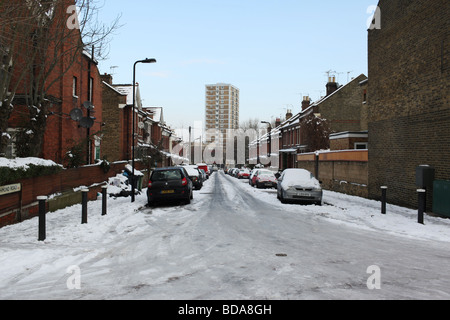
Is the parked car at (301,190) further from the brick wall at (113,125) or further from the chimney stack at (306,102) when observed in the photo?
the chimney stack at (306,102)

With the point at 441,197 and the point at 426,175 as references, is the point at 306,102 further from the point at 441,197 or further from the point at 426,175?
the point at 441,197

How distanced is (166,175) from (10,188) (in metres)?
6.37

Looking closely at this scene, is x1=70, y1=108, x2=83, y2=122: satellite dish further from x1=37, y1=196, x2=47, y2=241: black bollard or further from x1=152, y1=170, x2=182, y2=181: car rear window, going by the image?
x1=37, y1=196, x2=47, y2=241: black bollard

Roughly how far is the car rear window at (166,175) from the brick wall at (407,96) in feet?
29.8

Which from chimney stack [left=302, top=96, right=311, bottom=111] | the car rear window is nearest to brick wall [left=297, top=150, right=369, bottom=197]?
the car rear window

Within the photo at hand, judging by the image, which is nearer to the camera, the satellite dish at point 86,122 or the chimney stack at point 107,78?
the satellite dish at point 86,122

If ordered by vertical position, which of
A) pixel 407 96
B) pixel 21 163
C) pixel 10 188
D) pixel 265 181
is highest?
pixel 407 96

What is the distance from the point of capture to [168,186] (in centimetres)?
1461

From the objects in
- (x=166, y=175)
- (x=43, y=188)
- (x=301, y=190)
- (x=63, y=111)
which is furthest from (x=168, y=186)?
(x=63, y=111)

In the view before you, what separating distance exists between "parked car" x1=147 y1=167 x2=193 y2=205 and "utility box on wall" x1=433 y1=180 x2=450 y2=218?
9.00 metres

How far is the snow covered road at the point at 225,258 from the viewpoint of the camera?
15.1 feet

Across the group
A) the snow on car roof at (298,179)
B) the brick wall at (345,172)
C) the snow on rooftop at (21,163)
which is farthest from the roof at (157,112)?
the snow on rooftop at (21,163)

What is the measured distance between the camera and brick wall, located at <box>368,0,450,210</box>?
12.1 meters
